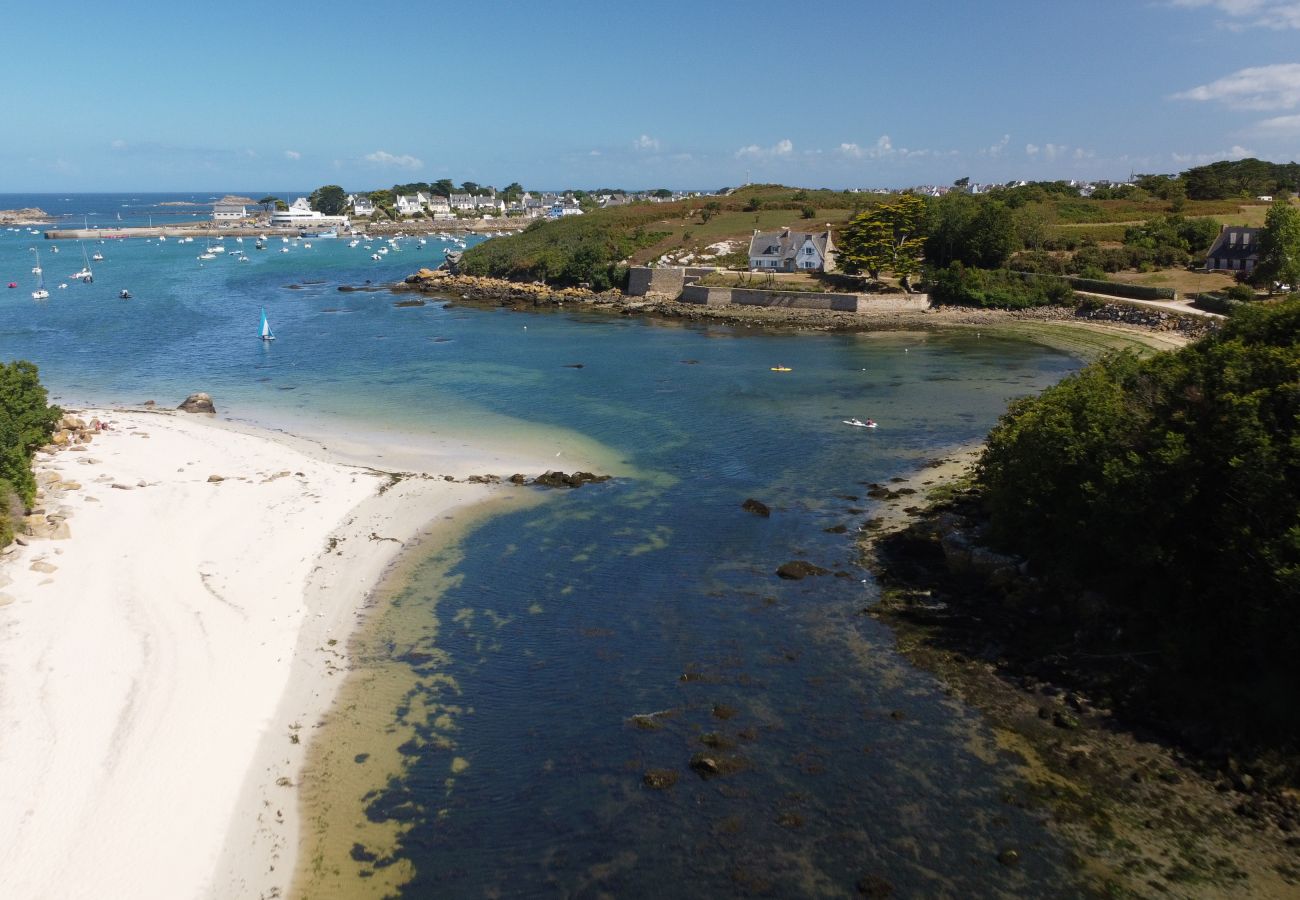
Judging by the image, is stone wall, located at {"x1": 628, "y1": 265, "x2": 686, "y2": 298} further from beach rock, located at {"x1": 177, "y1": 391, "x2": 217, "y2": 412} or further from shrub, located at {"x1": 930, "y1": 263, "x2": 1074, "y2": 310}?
beach rock, located at {"x1": 177, "y1": 391, "x2": 217, "y2": 412}

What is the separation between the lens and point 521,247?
334ft

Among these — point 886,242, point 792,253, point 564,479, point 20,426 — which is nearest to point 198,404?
point 20,426

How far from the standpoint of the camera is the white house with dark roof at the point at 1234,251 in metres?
67.8

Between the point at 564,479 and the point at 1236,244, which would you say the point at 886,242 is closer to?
the point at 1236,244

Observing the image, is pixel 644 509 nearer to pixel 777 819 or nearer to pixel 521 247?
pixel 777 819

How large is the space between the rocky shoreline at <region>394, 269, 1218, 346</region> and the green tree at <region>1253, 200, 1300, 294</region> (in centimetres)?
816

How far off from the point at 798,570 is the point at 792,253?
6692 centimetres

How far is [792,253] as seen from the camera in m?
86.1

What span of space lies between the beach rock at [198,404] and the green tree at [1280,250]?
230 feet

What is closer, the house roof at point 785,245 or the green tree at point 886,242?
the green tree at point 886,242

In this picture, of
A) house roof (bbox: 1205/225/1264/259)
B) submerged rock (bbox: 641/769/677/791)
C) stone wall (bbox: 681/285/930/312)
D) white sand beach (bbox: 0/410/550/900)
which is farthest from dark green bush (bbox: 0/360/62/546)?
house roof (bbox: 1205/225/1264/259)

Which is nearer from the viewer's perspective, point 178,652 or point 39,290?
point 178,652

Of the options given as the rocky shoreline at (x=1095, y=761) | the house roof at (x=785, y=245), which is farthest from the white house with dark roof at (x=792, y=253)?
the rocky shoreline at (x=1095, y=761)

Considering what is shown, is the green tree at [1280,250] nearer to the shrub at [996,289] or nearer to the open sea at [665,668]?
the shrub at [996,289]
